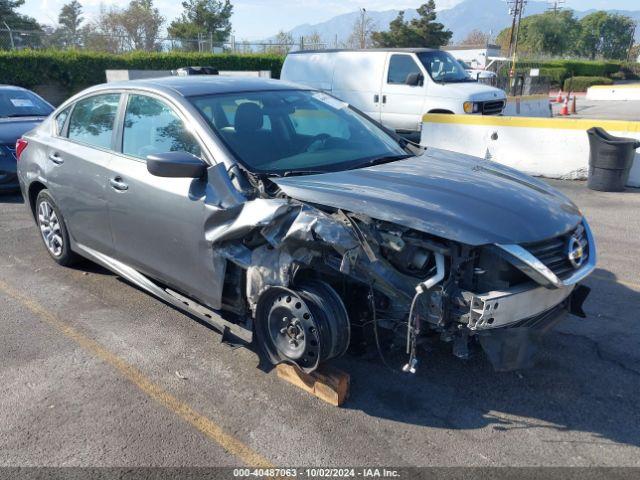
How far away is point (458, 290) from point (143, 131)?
258cm

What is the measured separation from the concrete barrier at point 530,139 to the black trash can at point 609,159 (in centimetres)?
37

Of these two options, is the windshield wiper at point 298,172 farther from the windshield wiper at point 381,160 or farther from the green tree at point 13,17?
the green tree at point 13,17

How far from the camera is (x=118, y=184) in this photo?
4180mm

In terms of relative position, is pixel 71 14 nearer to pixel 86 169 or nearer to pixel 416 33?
pixel 416 33

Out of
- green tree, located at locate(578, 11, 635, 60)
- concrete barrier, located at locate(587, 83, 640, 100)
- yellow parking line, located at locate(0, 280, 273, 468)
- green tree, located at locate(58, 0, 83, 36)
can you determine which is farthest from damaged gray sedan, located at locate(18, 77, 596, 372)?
green tree, located at locate(578, 11, 635, 60)

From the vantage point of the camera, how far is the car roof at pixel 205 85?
4133 mm

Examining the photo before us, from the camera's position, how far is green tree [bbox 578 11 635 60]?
324ft

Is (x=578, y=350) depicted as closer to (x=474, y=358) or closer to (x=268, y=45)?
(x=474, y=358)

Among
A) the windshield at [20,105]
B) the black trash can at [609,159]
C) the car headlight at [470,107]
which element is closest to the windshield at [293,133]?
the black trash can at [609,159]

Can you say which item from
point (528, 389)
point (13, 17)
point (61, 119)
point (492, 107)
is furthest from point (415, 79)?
point (13, 17)

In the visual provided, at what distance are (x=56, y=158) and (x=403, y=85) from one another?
8841mm

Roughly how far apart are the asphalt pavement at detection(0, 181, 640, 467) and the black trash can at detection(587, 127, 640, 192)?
4.43 meters

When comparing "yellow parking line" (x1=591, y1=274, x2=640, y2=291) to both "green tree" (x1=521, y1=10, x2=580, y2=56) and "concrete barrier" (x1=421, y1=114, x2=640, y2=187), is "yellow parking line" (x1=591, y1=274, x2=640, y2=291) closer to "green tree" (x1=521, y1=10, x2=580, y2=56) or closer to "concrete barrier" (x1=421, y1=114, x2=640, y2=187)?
"concrete barrier" (x1=421, y1=114, x2=640, y2=187)

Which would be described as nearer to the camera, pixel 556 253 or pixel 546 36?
pixel 556 253
